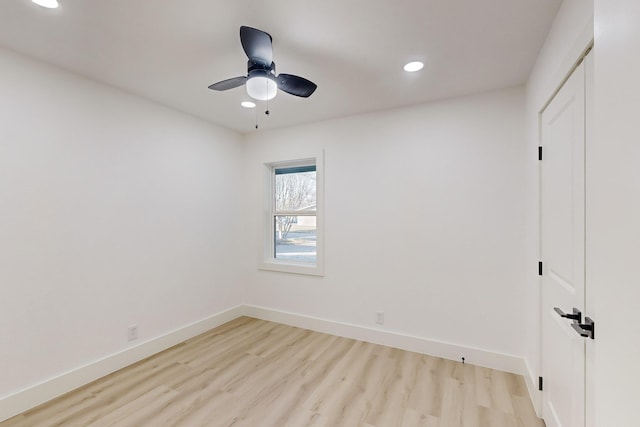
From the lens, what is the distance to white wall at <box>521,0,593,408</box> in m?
1.43

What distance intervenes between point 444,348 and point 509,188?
169 cm

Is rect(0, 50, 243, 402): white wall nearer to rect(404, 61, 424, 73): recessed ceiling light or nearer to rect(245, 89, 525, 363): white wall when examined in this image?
rect(245, 89, 525, 363): white wall

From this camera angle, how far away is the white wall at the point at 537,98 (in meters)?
1.43

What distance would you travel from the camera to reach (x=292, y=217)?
415 cm

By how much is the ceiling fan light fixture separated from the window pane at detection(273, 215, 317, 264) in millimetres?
2130

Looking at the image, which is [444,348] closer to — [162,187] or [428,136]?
[428,136]

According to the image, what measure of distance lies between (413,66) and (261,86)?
4.11 ft

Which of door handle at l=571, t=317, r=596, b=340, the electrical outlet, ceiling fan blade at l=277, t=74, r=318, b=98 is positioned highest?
ceiling fan blade at l=277, t=74, r=318, b=98

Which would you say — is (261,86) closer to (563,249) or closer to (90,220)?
(90,220)

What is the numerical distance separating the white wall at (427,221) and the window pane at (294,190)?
1.23 ft

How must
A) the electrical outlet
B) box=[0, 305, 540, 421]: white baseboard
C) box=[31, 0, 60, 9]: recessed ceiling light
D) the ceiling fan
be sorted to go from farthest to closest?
the electrical outlet
box=[0, 305, 540, 421]: white baseboard
the ceiling fan
box=[31, 0, 60, 9]: recessed ceiling light

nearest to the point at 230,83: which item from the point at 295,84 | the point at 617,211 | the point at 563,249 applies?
Result: the point at 295,84

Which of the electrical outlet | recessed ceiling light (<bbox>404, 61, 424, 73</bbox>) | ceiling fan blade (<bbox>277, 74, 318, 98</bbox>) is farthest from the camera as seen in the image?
the electrical outlet

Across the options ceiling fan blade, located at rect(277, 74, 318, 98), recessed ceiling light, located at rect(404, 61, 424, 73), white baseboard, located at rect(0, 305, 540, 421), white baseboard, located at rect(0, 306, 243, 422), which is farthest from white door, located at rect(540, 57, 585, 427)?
white baseboard, located at rect(0, 306, 243, 422)
